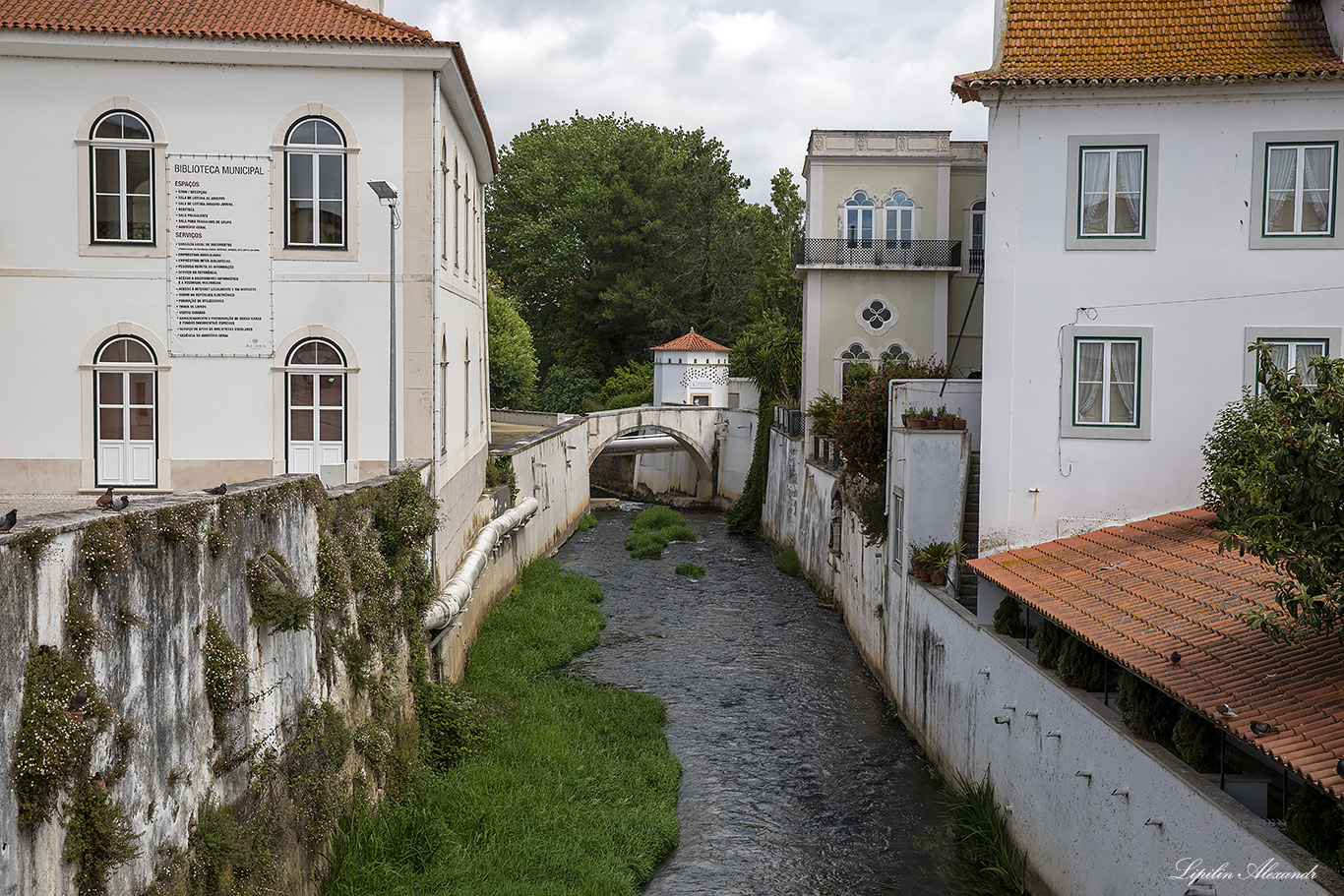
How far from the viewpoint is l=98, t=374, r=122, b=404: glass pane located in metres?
16.0

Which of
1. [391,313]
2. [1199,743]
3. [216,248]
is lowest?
[1199,743]

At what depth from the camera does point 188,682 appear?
→ 746cm

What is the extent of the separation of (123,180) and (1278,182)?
1540 cm

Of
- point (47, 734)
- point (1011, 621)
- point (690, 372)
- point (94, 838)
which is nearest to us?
point (47, 734)

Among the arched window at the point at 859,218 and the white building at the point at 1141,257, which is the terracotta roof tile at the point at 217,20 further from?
the arched window at the point at 859,218

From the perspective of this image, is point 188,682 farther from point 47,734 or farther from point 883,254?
point 883,254

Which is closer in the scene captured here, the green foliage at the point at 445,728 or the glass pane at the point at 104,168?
the green foliage at the point at 445,728

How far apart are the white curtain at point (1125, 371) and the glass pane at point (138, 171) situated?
13179mm

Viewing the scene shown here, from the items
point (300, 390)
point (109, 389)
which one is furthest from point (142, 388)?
point (300, 390)

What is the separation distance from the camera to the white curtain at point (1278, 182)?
15320 mm

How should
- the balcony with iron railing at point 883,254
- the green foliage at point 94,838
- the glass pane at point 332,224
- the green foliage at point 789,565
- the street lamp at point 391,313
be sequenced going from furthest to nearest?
the balcony with iron railing at point 883,254, the green foliage at point 789,565, the glass pane at point 332,224, the street lamp at point 391,313, the green foliage at point 94,838

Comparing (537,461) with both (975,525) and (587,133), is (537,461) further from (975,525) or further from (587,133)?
(587,133)

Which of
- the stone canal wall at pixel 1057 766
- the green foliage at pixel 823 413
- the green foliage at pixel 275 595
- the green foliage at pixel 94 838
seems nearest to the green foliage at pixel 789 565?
the green foliage at pixel 823 413

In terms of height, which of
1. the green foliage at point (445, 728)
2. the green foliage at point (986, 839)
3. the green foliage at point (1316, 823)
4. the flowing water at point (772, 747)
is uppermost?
the green foliage at point (1316, 823)
